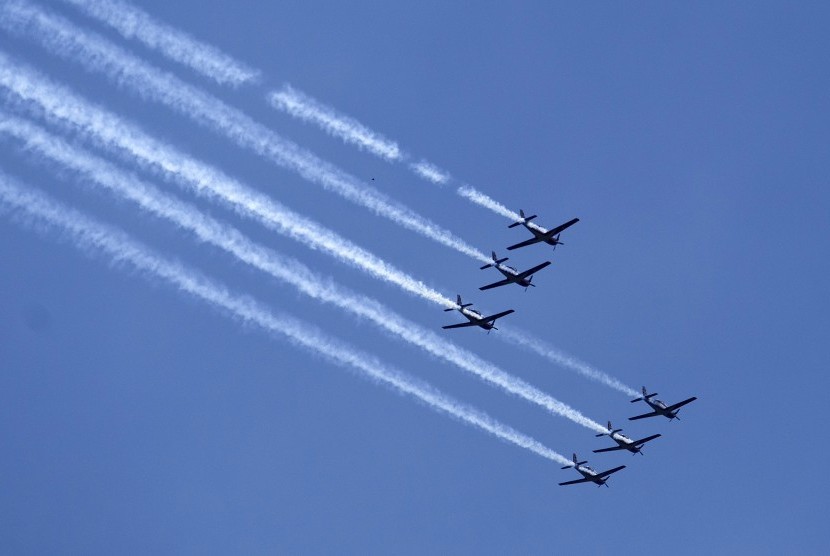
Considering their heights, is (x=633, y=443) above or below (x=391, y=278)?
above

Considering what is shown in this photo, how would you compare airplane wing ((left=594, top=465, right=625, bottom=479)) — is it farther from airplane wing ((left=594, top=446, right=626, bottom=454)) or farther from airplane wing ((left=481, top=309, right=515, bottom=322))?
airplane wing ((left=481, top=309, right=515, bottom=322))

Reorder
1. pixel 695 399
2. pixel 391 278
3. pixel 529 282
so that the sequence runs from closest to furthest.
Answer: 1. pixel 391 278
2. pixel 529 282
3. pixel 695 399

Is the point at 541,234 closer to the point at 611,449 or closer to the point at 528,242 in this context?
the point at 528,242

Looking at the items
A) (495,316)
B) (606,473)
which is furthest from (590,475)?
(495,316)

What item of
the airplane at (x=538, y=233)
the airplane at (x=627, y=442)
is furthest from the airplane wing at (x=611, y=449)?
the airplane at (x=538, y=233)

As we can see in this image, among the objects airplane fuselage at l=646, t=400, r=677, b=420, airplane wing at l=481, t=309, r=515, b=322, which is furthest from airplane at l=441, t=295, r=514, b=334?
airplane fuselage at l=646, t=400, r=677, b=420

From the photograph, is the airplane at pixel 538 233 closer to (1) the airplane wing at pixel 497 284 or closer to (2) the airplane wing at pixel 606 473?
(1) the airplane wing at pixel 497 284

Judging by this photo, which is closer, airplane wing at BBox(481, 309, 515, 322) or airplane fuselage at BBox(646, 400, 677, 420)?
airplane wing at BBox(481, 309, 515, 322)

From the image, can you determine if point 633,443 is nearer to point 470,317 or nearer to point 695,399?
point 695,399

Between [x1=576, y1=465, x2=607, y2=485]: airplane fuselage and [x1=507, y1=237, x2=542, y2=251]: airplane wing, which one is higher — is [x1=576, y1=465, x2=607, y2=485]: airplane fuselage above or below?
below

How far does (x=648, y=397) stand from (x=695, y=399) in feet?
→ 6.96

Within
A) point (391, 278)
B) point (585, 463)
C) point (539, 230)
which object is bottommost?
point (391, 278)

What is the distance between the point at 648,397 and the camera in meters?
57.9

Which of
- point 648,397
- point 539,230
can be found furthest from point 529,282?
point 648,397
